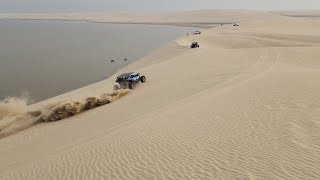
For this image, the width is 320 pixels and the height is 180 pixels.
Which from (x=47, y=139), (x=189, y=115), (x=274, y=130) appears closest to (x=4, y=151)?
(x=47, y=139)

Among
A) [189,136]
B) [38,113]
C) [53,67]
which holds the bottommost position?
[53,67]

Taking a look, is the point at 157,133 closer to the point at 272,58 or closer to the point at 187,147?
the point at 187,147

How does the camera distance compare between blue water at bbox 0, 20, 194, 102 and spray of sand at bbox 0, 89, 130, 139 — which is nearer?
spray of sand at bbox 0, 89, 130, 139

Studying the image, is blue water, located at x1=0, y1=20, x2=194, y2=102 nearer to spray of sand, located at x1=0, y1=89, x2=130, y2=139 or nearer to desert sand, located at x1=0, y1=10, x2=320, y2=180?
spray of sand, located at x1=0, y1=89, x2=130, y2=139

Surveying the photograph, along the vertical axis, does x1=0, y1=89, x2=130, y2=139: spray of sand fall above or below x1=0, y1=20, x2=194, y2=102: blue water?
above

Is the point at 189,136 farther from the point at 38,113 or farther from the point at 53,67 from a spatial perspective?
the point at 53,67

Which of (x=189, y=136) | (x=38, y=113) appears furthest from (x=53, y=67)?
(x=189, y=136)

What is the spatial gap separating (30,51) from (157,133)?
40.1 m

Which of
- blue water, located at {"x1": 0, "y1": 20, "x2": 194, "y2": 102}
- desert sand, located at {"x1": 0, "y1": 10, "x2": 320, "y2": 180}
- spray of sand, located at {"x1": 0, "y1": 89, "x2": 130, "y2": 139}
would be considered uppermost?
desert sand, located at {"x1": 0, "y1": 10, "x2": 320, "y2": 180}

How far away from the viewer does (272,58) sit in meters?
28.2

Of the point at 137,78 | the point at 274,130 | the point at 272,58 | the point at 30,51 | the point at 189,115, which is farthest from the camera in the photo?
the point at 30,51

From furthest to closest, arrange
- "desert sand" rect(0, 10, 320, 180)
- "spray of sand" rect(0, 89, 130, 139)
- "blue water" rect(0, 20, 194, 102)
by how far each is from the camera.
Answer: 1. "blue water" rect(0, 20, 194, 102)
2. "spray of sand" rect(0, 89, 130, 139)
3. "desert sand" rect(0, 10, 320, 180)

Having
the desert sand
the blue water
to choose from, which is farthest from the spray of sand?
the blue water

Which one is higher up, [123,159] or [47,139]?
[123,159]
